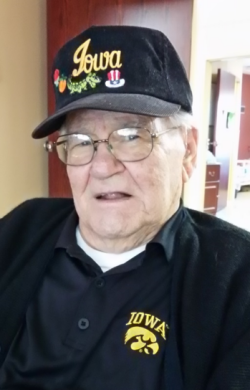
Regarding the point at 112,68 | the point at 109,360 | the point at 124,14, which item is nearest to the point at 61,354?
the point at 109,360

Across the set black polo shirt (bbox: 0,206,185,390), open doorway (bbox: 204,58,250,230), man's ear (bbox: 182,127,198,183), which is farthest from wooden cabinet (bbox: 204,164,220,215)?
black polo shirt (bbox: 0,206,185,390)

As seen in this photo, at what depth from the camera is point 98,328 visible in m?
0.86

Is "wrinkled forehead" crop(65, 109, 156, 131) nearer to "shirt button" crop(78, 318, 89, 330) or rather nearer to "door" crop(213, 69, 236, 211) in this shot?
"shirt button" crop(78, 318, 89, 330)

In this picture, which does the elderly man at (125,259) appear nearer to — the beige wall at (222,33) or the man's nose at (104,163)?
the man's nose at (104,163)

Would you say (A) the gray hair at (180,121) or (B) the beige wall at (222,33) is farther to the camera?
(B) the beige wall at (222,33)

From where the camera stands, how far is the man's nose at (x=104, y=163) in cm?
89

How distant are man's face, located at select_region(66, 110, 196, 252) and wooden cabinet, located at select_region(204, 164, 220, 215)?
13.9 feet

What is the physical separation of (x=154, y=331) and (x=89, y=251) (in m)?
0.26

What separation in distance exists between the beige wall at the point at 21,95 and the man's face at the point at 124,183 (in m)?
0.70

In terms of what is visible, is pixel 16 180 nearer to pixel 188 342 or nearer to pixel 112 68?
pixel 112 68

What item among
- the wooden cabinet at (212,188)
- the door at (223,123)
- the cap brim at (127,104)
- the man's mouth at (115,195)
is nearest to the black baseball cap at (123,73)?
the cap brim at (127,104)

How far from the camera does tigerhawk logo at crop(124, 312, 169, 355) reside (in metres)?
0.83

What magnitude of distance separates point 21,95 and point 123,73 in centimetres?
84

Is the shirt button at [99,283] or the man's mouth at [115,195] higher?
the man's mouth at [115,195]
